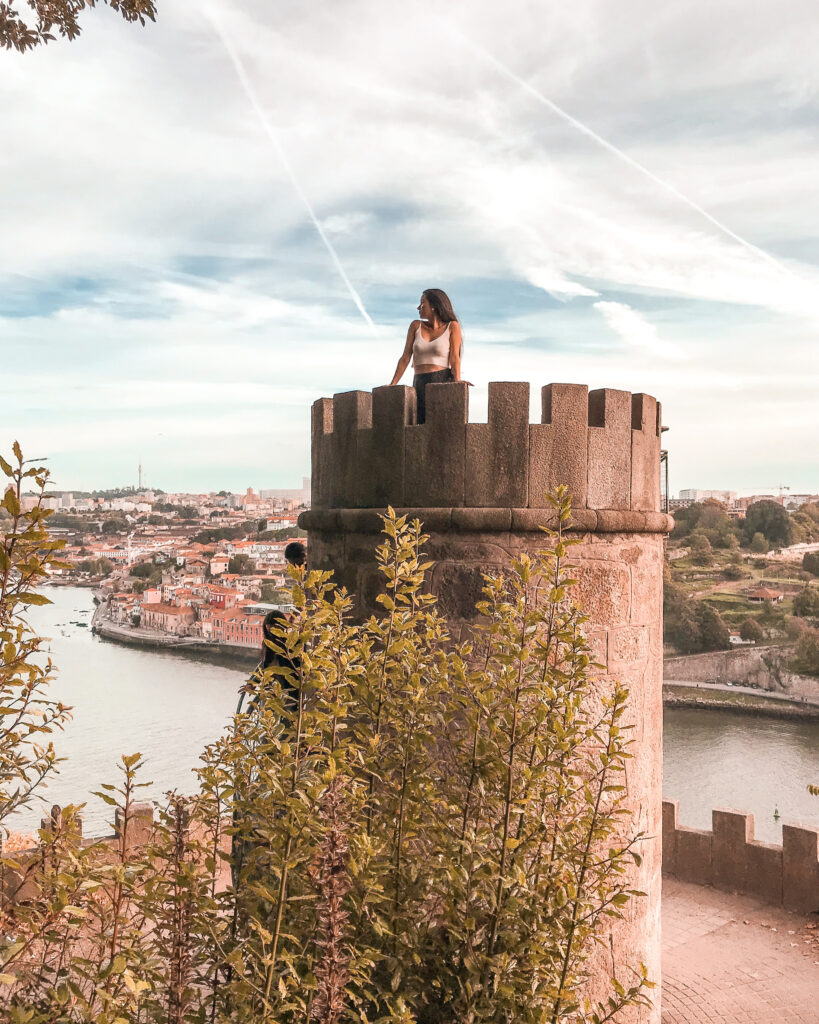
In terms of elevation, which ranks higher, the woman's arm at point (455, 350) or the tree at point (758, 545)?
the woman's arm at point (455, 350)

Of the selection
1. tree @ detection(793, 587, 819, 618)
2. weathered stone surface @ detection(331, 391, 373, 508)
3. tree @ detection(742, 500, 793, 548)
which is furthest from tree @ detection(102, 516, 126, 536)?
tree @ detection(742, 500, 793, 548)

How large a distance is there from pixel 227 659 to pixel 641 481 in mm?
31415

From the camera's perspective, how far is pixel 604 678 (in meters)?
3.96

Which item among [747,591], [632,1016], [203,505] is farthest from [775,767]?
[203,505]

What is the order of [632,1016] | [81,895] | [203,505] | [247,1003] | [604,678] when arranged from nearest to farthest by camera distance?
1. [81,895]
2. [247,1003]
3. [604,678]
4. [632,1016]
5. [203,505]

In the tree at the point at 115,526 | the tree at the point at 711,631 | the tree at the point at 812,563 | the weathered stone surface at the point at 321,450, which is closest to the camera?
the weathered stone surface at the point at 321,450

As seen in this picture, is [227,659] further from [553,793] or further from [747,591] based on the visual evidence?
[553,793]

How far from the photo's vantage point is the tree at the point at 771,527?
150 ft

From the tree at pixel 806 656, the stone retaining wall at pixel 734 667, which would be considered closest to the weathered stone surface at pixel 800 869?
the stone retaining wall at pixel 734 667

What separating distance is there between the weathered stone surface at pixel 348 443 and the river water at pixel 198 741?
15.6 metres

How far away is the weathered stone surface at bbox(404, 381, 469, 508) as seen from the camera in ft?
12.7

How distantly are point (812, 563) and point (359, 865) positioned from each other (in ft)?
156

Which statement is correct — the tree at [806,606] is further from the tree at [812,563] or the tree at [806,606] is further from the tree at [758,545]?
the tree at [758,545]

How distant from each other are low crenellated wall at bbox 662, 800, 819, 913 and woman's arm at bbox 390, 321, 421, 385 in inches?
234
